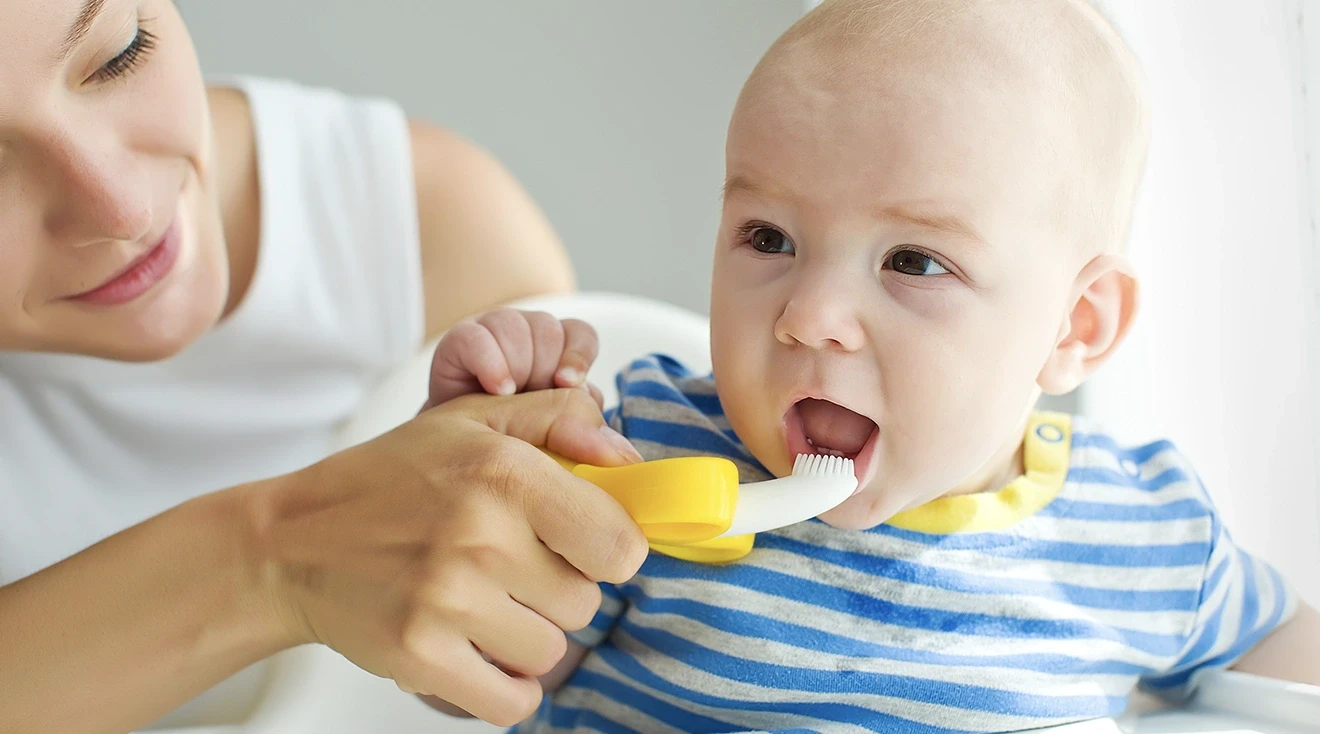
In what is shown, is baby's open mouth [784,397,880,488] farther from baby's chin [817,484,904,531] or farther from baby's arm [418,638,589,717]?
baby's arm [418,638,589,717]

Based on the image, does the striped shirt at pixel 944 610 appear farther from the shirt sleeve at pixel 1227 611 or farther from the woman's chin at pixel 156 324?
the woman's chin at pixel 156 324

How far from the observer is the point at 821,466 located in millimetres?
600

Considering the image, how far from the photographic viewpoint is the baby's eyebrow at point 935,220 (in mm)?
586

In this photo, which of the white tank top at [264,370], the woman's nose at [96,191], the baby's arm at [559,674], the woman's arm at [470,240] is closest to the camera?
the woman's nose at [96,191]

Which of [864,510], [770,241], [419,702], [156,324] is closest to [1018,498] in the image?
[864,510]

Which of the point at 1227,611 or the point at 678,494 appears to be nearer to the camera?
the point at 678,494

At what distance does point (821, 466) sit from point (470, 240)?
0.61 meters

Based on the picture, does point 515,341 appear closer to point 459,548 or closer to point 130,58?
point 459,548

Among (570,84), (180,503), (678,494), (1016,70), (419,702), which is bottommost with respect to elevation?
(419,702)

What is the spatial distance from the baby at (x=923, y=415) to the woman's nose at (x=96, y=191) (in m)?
0.21

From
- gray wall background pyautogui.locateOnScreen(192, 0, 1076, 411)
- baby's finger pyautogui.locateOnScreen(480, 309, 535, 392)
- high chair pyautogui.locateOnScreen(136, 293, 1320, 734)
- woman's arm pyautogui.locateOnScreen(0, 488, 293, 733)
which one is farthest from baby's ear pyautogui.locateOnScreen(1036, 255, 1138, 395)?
gray wall background pyautogui.locateOnScreen(192, 0, 1076, 411)

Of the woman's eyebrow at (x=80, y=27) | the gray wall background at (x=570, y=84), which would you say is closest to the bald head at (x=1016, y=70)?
the woman's eyebrow at (x=80, y=27)

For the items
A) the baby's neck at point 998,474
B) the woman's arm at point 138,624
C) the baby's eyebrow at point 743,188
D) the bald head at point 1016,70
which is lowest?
the woman's arm at point 138,624

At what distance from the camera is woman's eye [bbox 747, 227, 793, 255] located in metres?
0.63
